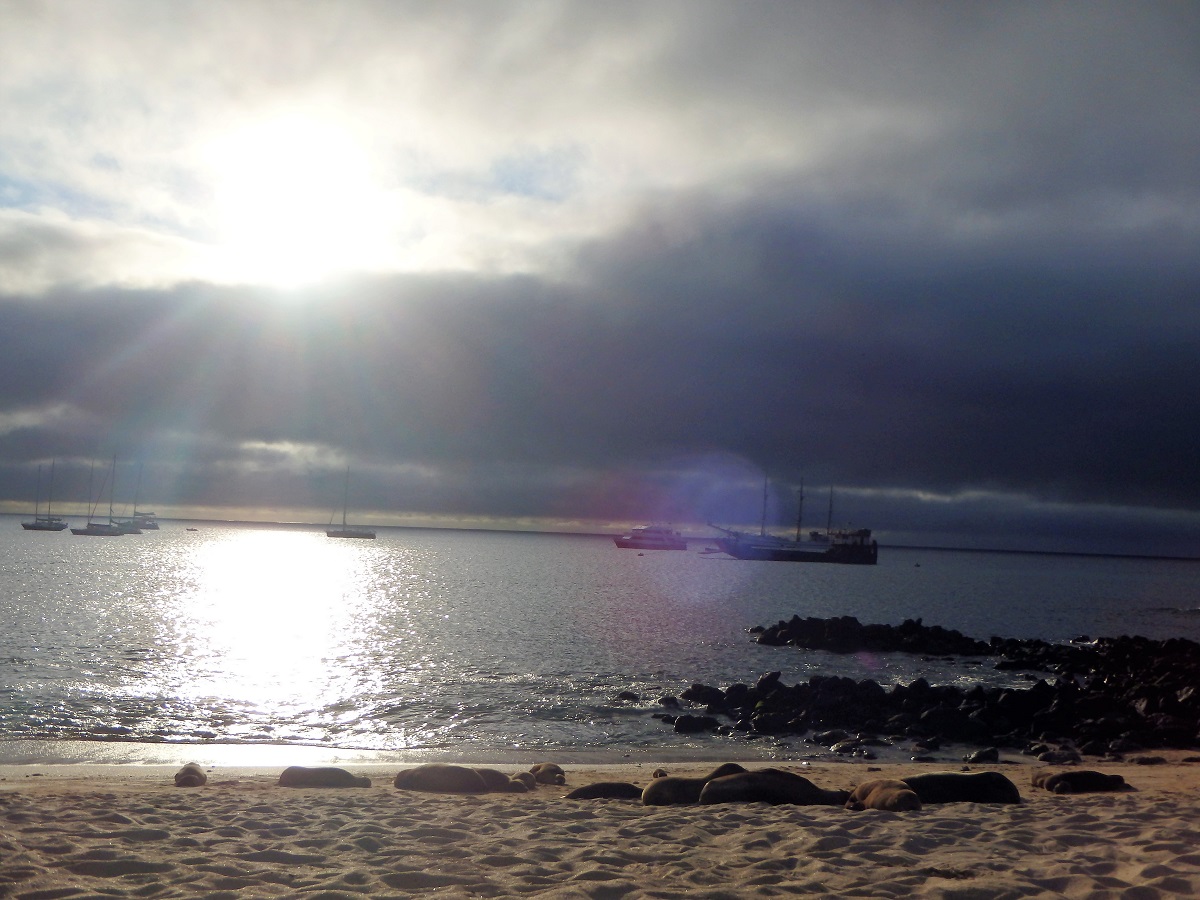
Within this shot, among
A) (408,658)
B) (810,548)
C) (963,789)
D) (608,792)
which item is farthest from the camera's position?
(810,548)

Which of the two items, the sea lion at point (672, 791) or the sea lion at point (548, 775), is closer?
the sea lion at point (672, 791)

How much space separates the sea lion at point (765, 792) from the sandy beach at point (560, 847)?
18.9 inches

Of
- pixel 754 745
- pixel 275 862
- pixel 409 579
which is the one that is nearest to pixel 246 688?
pixel 754 745

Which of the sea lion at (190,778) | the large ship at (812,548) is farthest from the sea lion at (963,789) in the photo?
the large ship at (812,548)

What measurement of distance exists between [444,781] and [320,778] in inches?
74.9

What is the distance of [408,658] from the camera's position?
36031 millimetres

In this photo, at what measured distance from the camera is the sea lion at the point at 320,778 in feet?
46.0

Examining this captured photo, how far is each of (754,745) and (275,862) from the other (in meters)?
14.6

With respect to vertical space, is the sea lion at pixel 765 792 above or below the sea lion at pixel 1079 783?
above

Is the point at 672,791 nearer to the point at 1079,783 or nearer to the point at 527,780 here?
the point at 527,780

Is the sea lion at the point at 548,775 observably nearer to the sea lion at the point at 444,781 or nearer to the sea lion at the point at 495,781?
the sea lion at the point at 495,781

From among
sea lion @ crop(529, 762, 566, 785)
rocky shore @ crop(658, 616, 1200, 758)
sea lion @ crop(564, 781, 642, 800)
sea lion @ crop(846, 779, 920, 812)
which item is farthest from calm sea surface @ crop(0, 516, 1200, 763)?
sea lion @ crop(846, 779, 920, 812)

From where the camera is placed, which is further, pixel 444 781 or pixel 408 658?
pixel 408 658

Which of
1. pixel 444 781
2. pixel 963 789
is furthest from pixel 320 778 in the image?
pixel 963 789
